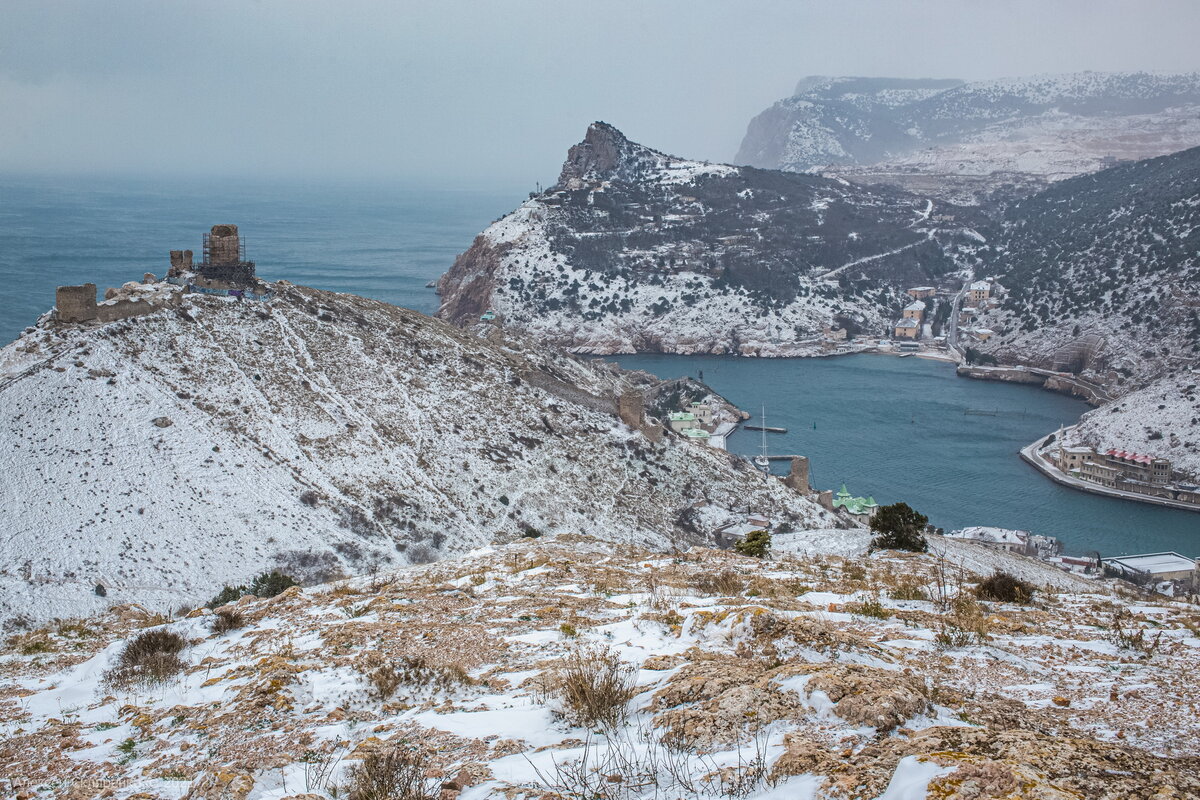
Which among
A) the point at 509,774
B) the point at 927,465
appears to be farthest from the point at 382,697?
the point at 927,465

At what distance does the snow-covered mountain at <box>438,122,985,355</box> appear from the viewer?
95.4m

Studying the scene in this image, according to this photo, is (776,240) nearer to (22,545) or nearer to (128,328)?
(128,328)

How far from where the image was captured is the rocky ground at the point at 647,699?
13.3 feet

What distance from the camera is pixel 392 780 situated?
171 inches

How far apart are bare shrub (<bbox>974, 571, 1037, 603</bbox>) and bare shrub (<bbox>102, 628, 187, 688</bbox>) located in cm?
750

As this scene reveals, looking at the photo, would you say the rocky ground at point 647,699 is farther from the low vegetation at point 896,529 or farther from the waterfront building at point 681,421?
the waterfront building at point 681,421

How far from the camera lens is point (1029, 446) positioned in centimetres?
6166

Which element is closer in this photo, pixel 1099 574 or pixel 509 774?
pixel 509 774

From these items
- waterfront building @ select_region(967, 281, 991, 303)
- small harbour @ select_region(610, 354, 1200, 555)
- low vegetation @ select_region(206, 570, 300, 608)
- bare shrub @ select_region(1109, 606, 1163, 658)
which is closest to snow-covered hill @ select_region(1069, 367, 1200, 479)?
small harbour @ select_region(610, 354, 1200, 555)

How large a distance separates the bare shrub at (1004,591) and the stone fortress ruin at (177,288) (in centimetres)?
2654

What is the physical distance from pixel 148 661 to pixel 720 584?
545 cm

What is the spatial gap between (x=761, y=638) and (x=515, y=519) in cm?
2098

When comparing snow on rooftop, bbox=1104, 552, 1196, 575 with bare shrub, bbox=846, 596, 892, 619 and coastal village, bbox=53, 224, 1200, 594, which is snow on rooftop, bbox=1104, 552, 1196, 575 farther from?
bare shrub, bbox=846, 596, 892, 619

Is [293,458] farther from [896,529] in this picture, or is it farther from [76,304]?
[896,529]
